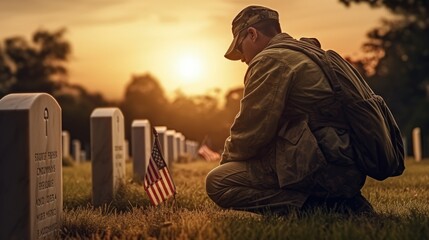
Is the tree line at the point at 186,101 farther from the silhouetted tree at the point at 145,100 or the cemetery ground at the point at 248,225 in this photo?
the cemetery ground at the point at 248,225

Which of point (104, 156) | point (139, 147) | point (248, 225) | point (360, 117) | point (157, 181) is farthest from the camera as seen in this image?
point (139, 147)

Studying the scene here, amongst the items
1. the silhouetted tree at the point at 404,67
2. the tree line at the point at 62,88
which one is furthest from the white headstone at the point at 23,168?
the tree line at the point at 62,88

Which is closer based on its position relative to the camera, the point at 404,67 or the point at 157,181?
the point at 157,181

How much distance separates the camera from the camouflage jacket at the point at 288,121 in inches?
239

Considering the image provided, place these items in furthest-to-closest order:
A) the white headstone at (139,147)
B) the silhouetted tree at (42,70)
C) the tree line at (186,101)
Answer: the silhouetted tree at (42,70)
the tree line at (186,101)
the white headstone at (139,147)

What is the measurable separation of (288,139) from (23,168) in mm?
2119

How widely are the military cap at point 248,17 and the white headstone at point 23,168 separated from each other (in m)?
1.85

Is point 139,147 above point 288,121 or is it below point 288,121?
below

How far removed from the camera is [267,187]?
645cm

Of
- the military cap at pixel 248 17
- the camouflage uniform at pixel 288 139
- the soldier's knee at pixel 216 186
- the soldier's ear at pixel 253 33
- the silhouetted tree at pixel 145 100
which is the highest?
the military cap at pixel 248 17

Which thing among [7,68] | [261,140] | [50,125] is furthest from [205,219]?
[7,68]

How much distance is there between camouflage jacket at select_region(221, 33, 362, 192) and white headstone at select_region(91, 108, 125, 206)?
130 inches

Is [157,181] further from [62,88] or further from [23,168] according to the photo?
[62,88]

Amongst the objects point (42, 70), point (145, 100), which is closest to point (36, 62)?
point (42, 70)
